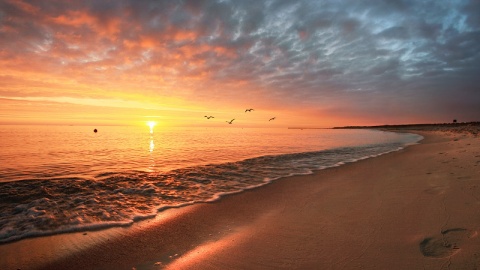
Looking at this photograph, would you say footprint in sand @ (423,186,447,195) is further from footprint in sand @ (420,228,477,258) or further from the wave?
the wave

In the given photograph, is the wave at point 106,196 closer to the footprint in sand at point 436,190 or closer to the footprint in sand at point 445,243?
the footprint in sand at point 436,190

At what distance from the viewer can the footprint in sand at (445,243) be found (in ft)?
11.9

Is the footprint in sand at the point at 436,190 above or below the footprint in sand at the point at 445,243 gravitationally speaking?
above

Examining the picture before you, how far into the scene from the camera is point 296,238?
473cm

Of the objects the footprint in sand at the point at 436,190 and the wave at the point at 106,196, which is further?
the footprint in sand at the point at 436,190

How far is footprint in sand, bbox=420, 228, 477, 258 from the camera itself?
11.9ft

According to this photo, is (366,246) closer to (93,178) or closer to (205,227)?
(205,227)

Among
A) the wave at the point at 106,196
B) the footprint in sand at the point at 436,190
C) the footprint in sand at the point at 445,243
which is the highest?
the footprint in sand at the point at 436,190

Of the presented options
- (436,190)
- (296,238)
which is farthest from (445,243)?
(436,190)

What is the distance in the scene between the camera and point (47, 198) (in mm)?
8320

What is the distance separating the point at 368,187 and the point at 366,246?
4805 millimetres

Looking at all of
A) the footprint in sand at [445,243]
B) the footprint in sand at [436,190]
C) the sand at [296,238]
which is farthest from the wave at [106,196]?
the footprint in sand at [445,243]

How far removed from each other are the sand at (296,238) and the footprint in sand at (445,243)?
0.01 m

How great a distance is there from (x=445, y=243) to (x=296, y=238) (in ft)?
7.45
